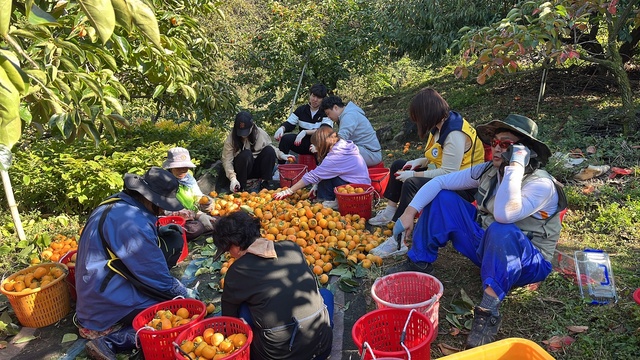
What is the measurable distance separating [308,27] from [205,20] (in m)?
4.56

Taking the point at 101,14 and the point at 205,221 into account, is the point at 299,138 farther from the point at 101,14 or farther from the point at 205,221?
the point at 101,14

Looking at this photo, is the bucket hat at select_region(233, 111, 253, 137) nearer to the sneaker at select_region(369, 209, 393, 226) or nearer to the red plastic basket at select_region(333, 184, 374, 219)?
the red plastic basket at select_region(333, 184, 374, 219)

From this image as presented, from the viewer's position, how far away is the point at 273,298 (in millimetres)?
2689

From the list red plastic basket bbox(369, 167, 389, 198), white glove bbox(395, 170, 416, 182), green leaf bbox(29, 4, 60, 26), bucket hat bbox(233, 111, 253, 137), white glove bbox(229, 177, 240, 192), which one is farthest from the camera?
white glove bbox(229, 177, 240, 192)

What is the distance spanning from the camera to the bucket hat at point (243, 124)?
5914mm

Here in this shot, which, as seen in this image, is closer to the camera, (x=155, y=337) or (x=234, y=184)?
(x=155, y=337)

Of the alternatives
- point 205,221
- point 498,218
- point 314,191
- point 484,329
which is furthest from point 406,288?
point 314,191

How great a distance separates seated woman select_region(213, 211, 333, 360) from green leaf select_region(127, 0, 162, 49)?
6.27 ft

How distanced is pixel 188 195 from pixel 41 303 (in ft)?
6.05

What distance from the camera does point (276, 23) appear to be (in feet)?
30.9

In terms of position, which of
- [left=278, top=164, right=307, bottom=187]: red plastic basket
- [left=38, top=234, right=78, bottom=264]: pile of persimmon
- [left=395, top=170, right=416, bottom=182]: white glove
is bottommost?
[left=278, top=164, right=307, bottom=187]: red plastic basket

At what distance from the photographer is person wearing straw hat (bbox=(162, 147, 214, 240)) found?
479cm

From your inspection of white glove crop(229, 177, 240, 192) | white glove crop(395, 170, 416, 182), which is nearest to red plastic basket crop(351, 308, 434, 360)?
white glove crop(395, 170, 416, 182)

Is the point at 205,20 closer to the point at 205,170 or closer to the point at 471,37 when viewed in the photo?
the point at 205,170
